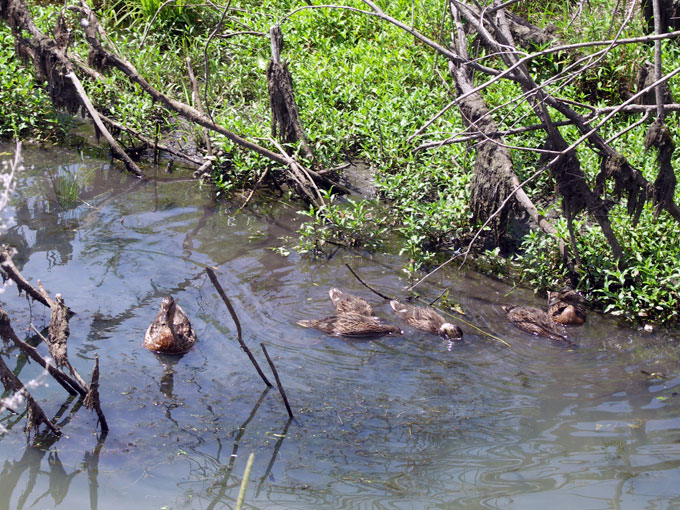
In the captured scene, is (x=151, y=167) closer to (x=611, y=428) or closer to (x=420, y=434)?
(x=420, y=434)

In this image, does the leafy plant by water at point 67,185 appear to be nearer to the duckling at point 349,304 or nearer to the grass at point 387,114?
the grass at point 387,114

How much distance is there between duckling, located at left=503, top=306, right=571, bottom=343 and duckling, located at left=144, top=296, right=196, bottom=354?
9.06 ft

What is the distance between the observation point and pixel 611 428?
185 inches

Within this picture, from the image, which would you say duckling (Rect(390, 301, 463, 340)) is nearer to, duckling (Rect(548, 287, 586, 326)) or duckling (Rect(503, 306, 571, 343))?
duckling (Rect(503, 306, 571, 343))

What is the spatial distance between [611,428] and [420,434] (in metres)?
1.29

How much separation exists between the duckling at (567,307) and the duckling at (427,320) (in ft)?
3.00

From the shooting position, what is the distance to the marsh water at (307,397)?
4.04m

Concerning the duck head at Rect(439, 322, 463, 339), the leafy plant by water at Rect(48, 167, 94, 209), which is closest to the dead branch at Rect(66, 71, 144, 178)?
the leafy plant by water at Rect(48, 167, 94, 209)

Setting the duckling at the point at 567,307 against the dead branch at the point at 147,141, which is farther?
the dead branch at the point at 147,141

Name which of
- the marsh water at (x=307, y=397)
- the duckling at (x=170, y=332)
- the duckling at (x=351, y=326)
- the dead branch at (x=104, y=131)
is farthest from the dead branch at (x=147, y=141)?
the duckling at (x=351, y=326)

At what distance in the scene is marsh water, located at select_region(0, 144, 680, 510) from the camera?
4.04 meters

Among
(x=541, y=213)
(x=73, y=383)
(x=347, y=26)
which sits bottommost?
(x=73, y=383)

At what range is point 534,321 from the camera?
19.8ft

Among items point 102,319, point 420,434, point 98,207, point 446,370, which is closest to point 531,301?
point 446,370
